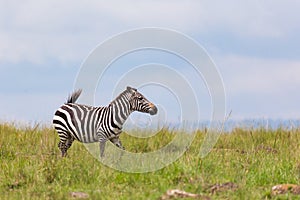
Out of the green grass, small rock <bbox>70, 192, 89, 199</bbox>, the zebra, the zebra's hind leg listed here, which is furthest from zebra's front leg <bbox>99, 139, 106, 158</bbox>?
small rock <bbox>70, 192, 89, 199</bbox>

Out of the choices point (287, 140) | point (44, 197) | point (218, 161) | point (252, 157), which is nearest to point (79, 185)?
point (44, 197)

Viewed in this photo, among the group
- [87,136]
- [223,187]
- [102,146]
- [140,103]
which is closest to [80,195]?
[223,187]

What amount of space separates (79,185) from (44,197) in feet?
2.42

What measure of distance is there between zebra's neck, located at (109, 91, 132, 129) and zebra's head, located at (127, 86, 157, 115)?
0.09 meters

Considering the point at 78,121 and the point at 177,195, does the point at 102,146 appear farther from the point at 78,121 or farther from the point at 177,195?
the point at 177,195

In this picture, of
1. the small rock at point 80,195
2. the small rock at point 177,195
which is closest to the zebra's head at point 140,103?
the small rock at point 80,195

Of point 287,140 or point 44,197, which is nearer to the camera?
point 44,197

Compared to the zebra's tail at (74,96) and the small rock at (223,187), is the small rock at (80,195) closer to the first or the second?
the small rock at (223,187)

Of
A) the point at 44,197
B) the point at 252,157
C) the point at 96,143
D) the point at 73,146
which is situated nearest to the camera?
the point at 44,197

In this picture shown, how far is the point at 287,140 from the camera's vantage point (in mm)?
12258

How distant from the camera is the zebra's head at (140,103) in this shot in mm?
8969

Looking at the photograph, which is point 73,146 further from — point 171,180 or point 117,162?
point 171,180

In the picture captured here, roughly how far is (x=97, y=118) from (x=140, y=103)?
78 cm

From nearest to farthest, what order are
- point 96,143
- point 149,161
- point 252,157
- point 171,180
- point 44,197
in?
point 44,197 < point 171,180 < point 149,161 < point 252,157 < point 96,143
